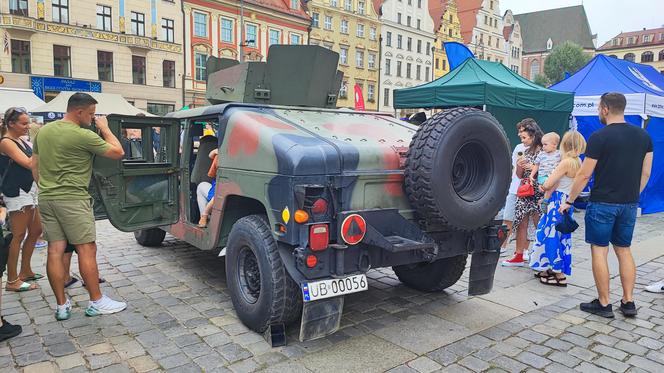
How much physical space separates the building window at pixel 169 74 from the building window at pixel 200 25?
3.21 meters

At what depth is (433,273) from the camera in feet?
15.9

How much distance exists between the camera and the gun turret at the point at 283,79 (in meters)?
5.37

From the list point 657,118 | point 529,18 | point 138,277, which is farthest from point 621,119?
point 529,18

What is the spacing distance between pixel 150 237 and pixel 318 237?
4102 millimetres

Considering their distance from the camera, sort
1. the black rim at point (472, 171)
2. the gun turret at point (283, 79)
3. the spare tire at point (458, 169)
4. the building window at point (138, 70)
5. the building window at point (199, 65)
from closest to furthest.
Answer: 1. the spare tire at point (458, 169)
2. the black rim at point (472, 171)
3. the gun turret at point (283, 79)
4. the building window at point (138, 70)
5. the building window at point (199, 65)

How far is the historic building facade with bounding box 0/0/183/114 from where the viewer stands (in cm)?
2700

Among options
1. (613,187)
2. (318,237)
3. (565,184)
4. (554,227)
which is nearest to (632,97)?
(565,184)

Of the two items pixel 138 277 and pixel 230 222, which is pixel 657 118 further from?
pixel 138 277

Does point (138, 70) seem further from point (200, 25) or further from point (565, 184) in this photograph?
point (565, 184)

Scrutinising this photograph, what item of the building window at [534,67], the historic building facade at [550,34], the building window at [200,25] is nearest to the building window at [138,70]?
the building window at [200,25]

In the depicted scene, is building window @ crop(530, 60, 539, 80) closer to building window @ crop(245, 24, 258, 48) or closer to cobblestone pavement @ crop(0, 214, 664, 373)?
building window @ crop(245, 24, 258, 48)

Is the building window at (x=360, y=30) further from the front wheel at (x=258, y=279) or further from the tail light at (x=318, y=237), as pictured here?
the tail light at (x=318, y=237)

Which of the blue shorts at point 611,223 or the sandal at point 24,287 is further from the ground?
the blue shorts at point 611,223

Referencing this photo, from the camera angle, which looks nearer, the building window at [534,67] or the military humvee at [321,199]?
the military humvee at [321,199]
